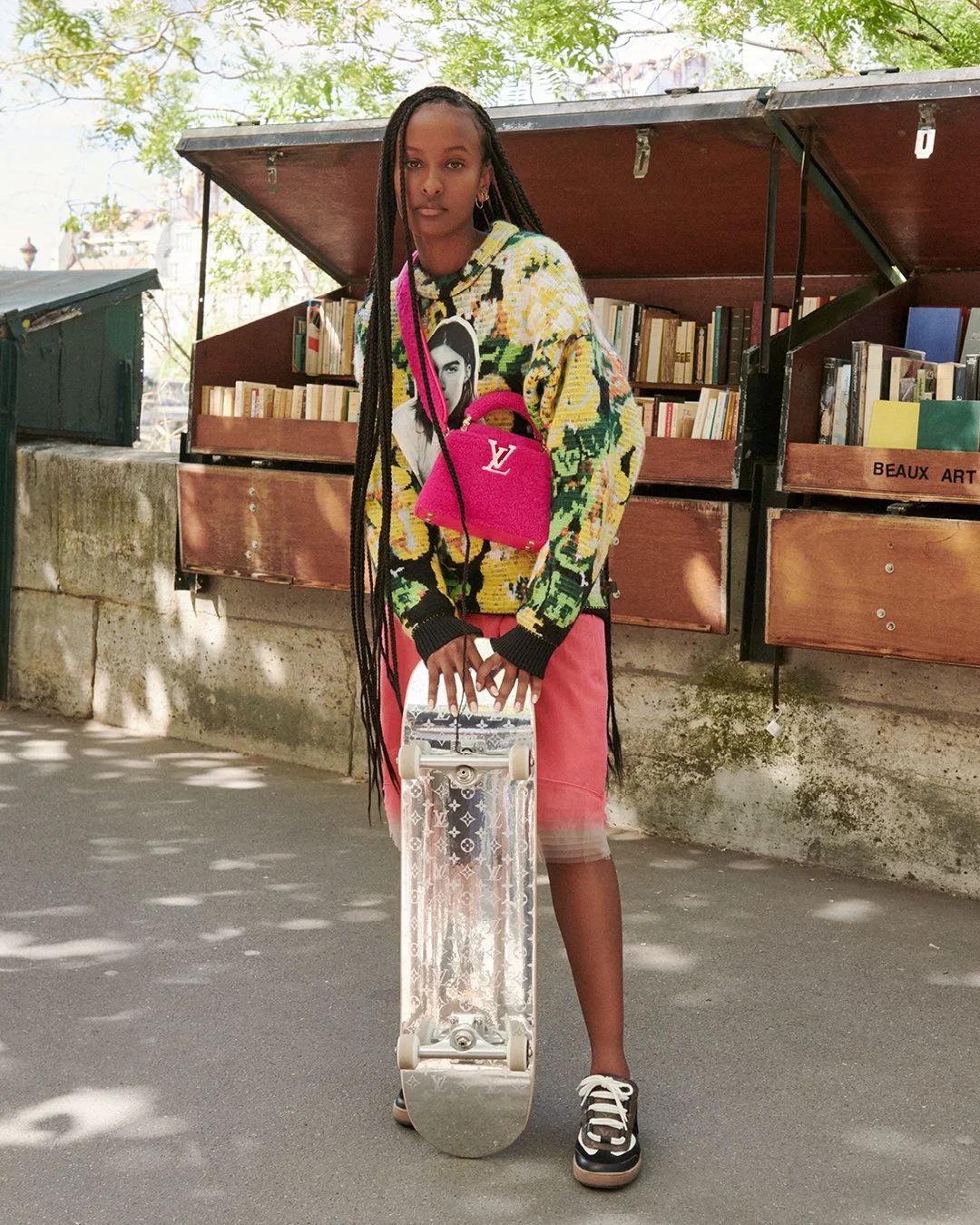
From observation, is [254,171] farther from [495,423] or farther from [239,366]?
[495,423]

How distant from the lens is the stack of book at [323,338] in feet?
19.7

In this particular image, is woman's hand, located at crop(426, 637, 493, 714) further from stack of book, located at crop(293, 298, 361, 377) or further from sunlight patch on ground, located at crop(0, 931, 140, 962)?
stack of book, located at crop(293, 298, 361, 377)

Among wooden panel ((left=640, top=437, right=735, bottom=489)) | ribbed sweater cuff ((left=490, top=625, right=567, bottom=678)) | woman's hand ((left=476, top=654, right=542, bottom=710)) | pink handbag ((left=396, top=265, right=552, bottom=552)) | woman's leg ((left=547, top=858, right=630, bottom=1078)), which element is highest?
wooden panel ((left=640, top=437, right=735, bottom=489))

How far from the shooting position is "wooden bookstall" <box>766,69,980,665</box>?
3.87 m

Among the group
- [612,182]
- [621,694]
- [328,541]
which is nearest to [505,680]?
[621,694]

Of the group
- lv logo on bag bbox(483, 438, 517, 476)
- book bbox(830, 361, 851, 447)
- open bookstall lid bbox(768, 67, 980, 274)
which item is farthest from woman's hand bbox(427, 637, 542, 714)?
open bookstall lid bbox(768, 67, 980, 274)

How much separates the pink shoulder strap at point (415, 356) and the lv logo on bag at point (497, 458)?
0.10 m

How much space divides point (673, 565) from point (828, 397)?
2.30 ft

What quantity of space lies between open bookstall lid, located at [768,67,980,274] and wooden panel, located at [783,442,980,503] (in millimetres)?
885

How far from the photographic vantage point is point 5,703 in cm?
658

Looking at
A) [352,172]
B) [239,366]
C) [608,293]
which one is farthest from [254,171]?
[608,293]

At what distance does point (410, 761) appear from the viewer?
2.42 m

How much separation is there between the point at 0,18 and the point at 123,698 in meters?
13.5

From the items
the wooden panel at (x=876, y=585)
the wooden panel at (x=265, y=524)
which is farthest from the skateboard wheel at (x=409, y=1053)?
the wooden panel at (x=265, y=524)
